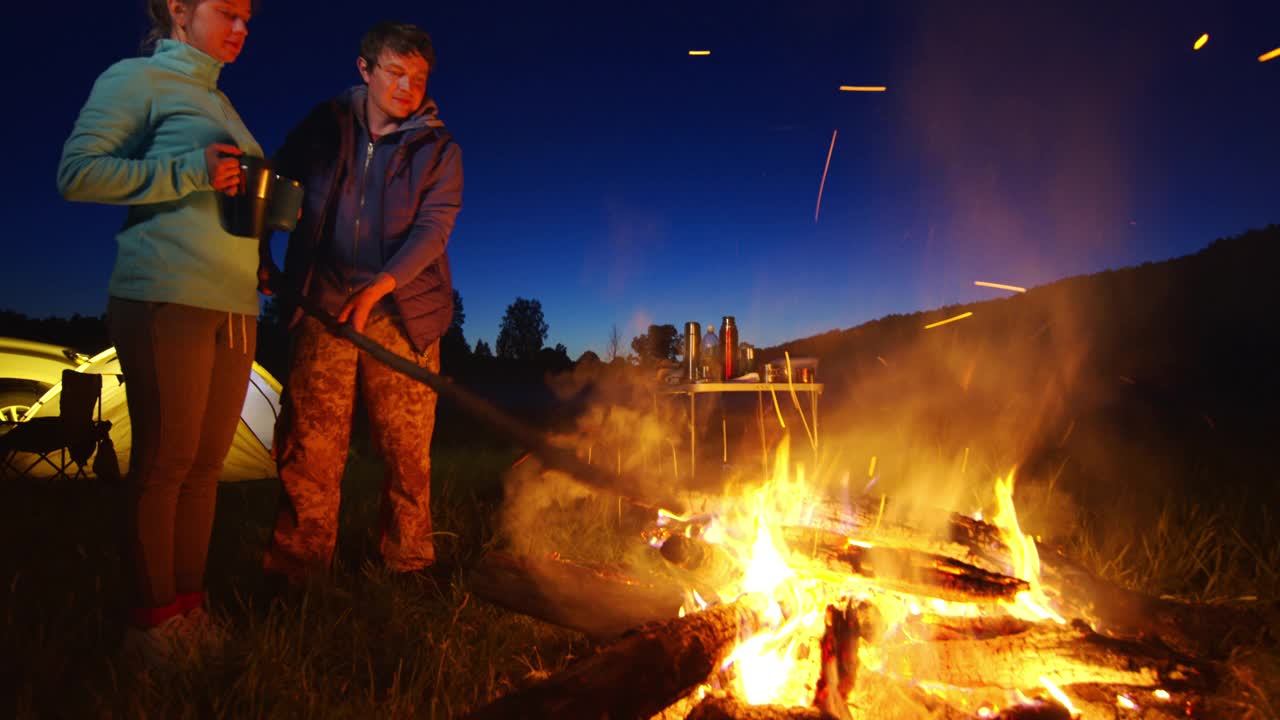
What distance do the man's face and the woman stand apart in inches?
17.2

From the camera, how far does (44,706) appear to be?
5.02 ft

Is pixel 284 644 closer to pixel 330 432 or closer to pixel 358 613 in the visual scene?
pixel 358 613

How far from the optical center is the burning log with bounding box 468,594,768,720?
1154mm

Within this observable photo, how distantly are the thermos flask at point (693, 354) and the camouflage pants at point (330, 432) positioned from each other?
2.16 meters

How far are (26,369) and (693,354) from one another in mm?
5367

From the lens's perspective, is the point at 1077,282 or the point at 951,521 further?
the point at 1077,282

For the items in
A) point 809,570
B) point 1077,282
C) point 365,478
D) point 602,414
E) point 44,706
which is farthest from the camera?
point 1077,282

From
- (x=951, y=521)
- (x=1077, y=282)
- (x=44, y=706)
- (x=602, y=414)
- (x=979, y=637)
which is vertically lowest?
(x=44, y=706)

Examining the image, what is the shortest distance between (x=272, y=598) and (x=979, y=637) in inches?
94.2

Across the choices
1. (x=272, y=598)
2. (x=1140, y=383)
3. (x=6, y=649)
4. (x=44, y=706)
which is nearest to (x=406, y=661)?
(x=272, y=598)

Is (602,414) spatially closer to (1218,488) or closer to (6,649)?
(6,649)

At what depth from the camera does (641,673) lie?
52.9 inches

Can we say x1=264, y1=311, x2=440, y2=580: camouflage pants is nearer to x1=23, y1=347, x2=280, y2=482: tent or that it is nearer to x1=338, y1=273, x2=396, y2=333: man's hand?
x1=338, y1=273, x2=396, y2=333: man's hand

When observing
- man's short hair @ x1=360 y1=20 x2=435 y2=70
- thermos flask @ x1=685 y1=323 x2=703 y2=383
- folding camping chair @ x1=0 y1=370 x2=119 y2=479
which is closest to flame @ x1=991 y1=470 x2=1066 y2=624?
thermos flask @ x1=685 y1=323 x2=703 y2=383
